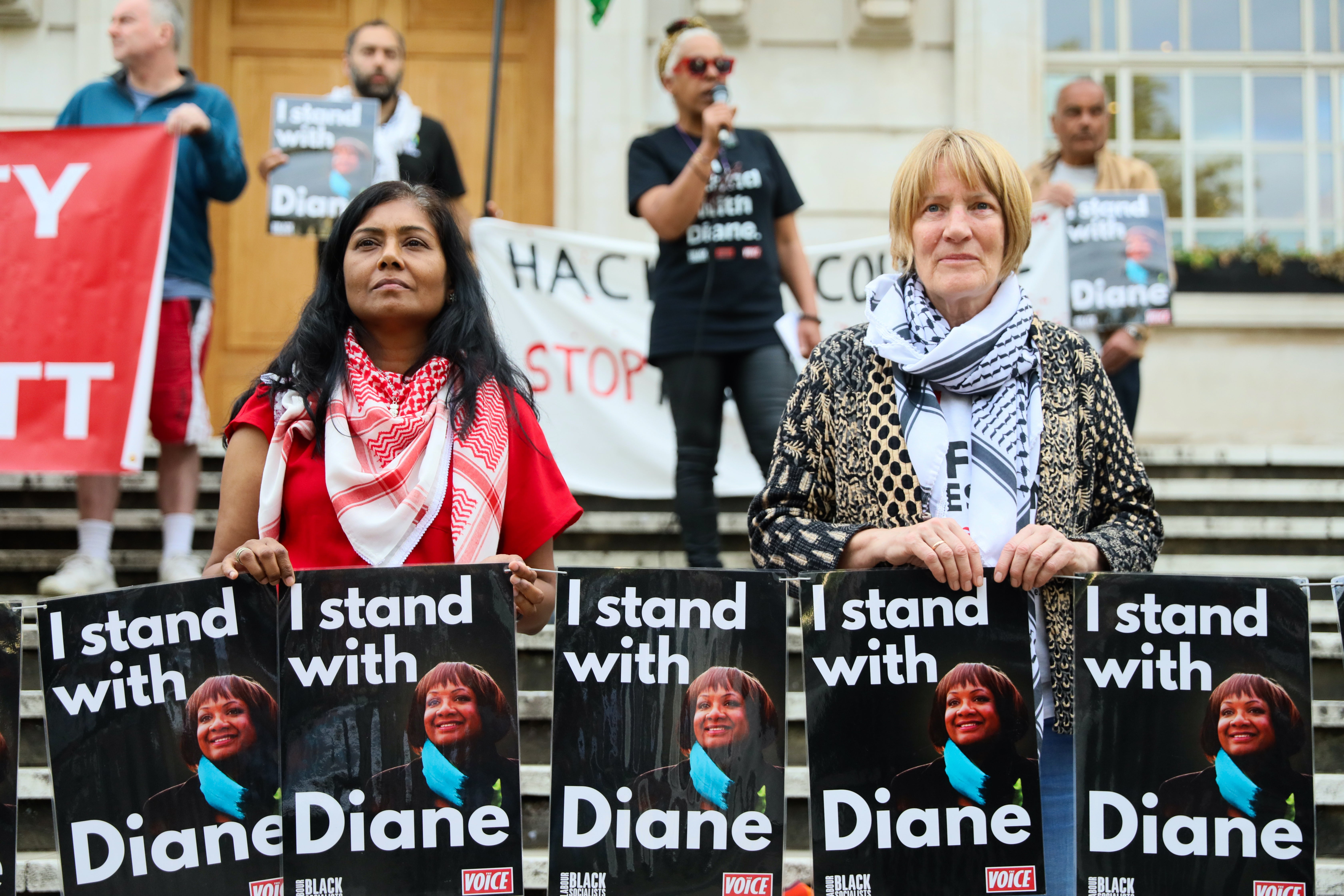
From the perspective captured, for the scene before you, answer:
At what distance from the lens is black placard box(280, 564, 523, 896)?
7.02 ft

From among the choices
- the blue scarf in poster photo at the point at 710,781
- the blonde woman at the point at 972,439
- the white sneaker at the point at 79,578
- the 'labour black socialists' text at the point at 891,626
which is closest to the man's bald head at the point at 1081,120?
the blonde woman at the point at 972,439

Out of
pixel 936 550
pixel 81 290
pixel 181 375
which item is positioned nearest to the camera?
pixel 936 550

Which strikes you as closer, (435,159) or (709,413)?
(709,413)

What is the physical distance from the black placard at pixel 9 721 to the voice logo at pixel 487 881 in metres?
0.75

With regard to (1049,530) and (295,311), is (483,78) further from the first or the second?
(1049,530)

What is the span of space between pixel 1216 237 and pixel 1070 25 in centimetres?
165

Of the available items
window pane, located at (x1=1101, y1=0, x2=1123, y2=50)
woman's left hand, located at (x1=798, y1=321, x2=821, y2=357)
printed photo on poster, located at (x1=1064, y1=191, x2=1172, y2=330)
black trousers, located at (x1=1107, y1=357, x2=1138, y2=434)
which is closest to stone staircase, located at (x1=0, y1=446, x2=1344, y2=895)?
black trousers, located at (x1=1107, y1=357, x2=1138, y2=434)

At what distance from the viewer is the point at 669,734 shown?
7.11 feet

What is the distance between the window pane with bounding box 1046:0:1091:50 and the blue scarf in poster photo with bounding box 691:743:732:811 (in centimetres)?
738

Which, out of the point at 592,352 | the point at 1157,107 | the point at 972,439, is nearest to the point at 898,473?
the point at 972,439

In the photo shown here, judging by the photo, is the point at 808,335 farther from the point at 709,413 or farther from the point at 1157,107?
the point at 1157,107

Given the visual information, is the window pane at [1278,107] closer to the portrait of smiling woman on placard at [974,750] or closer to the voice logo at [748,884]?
the portrait of smiling woman on placard at [974,750]

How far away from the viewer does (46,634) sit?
217cm

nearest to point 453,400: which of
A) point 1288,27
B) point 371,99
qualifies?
point 371,99
